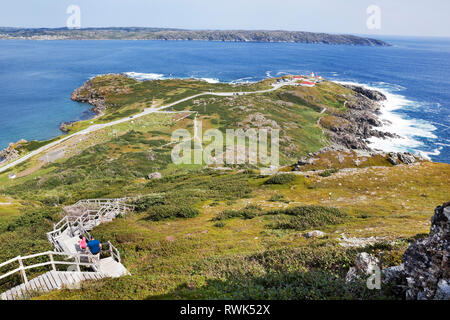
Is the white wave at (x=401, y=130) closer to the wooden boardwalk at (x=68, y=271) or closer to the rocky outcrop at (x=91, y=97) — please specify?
the wooden boardwalk at (x=68, y=271)

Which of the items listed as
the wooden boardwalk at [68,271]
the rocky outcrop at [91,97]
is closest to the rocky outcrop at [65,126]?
the rocky outcrop at [91,97]

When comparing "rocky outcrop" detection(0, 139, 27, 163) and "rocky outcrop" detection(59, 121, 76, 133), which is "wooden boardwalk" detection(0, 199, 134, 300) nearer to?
"rocky outcrop" detection(0, 139, 27, 163)

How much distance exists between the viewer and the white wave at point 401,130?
85.3 m

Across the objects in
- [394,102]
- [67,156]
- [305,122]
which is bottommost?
[67,156]

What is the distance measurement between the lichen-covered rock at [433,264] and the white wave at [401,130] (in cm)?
8625

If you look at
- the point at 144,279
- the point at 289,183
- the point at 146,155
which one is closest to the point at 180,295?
the point at 144,279

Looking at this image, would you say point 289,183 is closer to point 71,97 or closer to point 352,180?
point 352,180

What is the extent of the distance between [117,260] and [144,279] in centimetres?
521

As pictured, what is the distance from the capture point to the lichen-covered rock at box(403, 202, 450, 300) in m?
8.22

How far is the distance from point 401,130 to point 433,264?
111362mm

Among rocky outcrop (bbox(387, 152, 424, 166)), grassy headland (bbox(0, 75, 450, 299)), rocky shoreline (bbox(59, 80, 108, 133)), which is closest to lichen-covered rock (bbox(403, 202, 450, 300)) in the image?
grassy headland (bbox(0, 75, 450, 299))

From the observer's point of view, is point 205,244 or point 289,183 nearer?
point 205,244

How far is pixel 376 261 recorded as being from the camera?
1114 centimetres

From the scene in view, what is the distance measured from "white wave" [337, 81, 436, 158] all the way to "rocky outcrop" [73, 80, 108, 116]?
11159 centimetres
